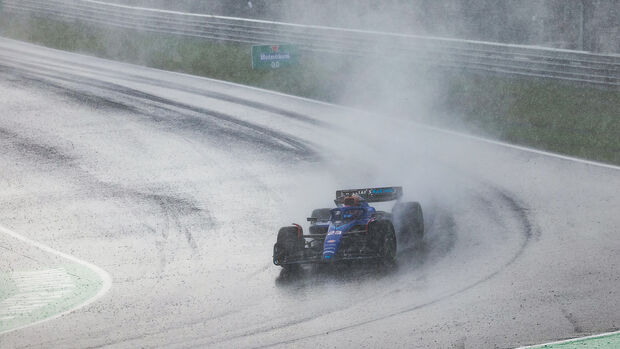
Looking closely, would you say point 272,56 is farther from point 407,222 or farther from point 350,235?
point 350,235

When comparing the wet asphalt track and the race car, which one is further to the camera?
the race car

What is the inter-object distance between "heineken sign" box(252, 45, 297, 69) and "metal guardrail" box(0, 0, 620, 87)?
151 cm

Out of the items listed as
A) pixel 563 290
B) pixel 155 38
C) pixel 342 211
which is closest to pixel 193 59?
pixel 155 38

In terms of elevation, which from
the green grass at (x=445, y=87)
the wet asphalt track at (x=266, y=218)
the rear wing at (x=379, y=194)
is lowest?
the wet asphalt track at (x=266, y=218)

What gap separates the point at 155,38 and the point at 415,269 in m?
22.4

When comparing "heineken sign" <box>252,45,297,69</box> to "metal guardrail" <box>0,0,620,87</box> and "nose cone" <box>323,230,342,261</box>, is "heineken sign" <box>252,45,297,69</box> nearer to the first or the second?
"metal guardrail" <box>0,0,620,87</box>

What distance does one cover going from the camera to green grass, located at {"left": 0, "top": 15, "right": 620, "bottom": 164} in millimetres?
22250

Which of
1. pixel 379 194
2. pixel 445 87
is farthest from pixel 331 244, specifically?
pixel 445 87

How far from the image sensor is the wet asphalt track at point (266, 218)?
1121 cm

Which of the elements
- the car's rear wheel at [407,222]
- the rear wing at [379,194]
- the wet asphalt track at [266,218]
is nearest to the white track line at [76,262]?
the wet asphalt track at [266,218]

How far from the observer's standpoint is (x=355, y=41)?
97.1 ft

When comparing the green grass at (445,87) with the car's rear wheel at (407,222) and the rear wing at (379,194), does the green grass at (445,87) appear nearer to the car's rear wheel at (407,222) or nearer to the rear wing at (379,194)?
the rear wing at (379,194)

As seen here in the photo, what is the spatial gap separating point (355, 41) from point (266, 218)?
14.1 m

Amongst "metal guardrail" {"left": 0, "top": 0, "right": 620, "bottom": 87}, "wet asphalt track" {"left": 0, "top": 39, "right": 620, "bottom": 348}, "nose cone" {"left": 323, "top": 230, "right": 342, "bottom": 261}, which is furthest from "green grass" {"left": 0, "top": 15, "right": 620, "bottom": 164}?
"nose cone" {"left": 323, "top": 230, "right": 342, "bottom": 261}
